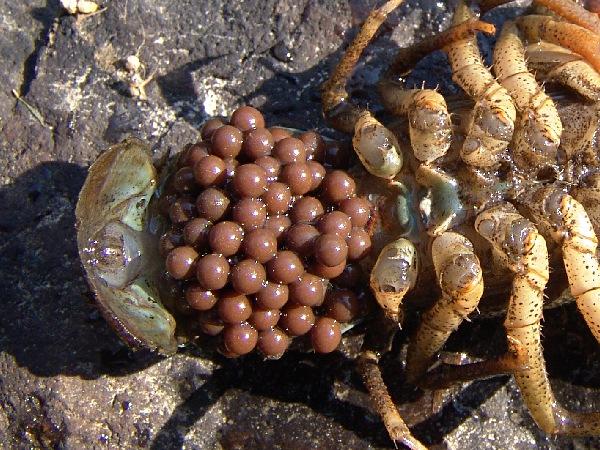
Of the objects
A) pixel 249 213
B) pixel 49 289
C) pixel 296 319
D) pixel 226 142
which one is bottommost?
pixel 49 289

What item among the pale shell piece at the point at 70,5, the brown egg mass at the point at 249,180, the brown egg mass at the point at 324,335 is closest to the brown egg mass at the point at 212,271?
the brown egg mass at the point at 249,180

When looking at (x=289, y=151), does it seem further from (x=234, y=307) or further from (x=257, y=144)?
(x=234, y=307)

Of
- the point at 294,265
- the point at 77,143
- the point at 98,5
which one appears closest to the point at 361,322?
the point at 294,265

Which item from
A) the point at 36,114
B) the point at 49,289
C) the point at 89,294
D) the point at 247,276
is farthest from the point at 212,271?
the point at 36,114

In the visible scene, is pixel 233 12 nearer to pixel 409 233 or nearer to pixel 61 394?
pixel 409 233

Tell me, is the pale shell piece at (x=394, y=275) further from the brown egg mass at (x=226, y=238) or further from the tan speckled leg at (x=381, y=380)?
the brown egg mass at (x=226, y=238)
